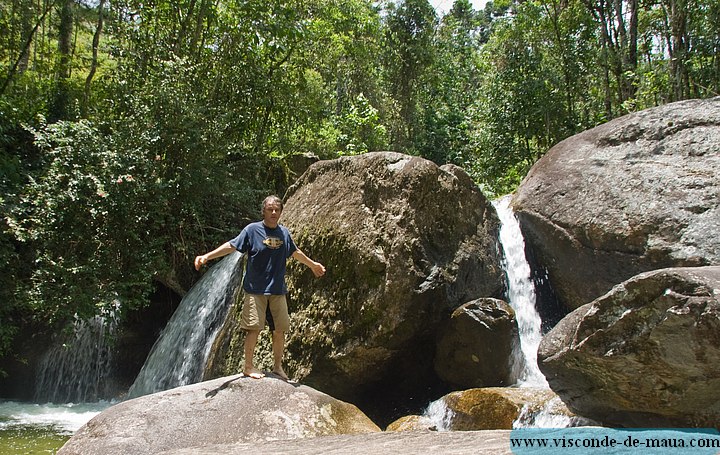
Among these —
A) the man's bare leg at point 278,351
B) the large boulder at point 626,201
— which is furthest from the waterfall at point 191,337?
the large boulder at point 626,201

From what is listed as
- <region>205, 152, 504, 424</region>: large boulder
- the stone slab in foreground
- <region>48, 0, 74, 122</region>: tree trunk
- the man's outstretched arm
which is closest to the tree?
<region>48, 0, 74, 122</region>: tree trunk

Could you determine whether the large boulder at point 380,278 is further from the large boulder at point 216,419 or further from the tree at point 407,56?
the tree at point 407,56

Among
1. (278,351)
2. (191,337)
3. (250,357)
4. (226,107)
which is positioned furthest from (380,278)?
(226,107)

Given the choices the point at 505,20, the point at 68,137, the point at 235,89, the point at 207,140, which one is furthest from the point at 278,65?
the point at 505,20

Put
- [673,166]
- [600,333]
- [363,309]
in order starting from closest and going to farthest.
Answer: [600,333] < [363,309] < [673,166]

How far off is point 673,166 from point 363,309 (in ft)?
14.8

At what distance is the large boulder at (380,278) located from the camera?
691 centimetres

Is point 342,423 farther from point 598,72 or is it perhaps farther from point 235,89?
point 598,72

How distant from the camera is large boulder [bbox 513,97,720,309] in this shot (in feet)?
24.3

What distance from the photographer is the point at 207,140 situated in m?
12.0

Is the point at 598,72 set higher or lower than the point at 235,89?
higher

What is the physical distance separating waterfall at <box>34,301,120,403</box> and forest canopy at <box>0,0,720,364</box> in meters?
0.65

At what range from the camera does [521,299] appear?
27.7ft

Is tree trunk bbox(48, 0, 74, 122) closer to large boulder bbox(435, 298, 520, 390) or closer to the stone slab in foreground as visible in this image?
large boulder bbox(435, 298, 520, 390)
